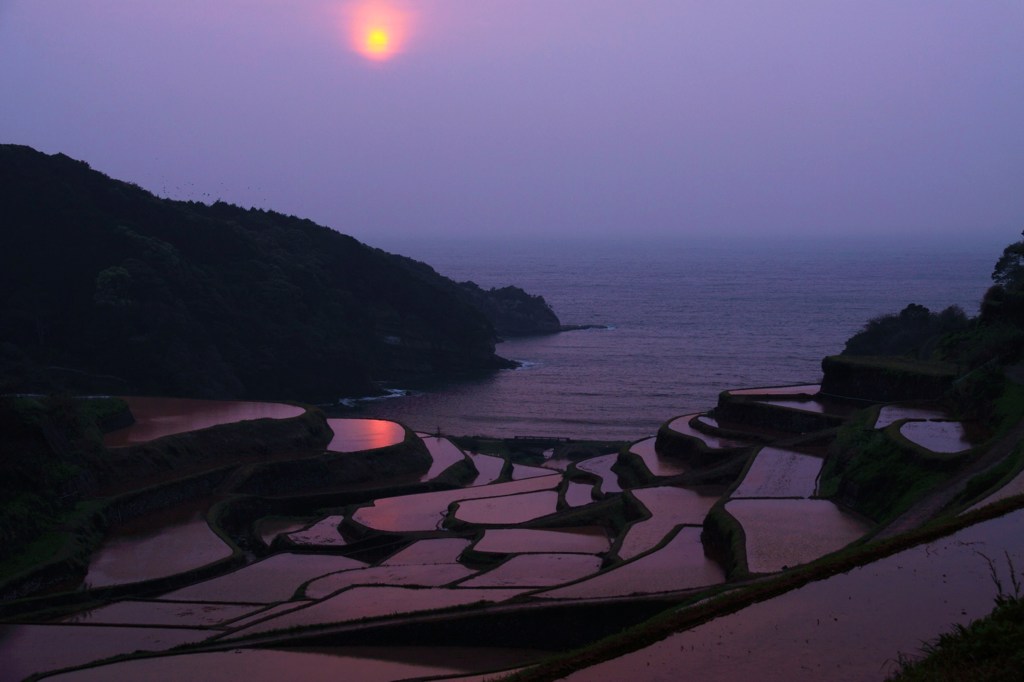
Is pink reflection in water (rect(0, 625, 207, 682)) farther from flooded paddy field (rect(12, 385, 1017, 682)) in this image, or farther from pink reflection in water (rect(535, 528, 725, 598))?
pink reflection in water (rect(535, 528, 725, 598))

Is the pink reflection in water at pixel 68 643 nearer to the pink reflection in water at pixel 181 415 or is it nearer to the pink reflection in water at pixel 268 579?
the pink reflection in water at pixel 268 579

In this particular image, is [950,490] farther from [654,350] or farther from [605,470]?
[654,350]

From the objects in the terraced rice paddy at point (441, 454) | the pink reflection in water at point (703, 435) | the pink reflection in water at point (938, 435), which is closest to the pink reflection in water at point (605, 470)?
the pink reflection in water at point (703, 435)

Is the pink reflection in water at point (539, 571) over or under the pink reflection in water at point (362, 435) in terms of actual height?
over

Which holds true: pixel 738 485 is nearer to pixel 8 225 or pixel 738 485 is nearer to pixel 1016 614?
pixel 1016 614

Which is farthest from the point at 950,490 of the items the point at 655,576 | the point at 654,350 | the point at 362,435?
the point at 654,350

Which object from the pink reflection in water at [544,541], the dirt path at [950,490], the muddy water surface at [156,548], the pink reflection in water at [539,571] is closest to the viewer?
the dirt path at [950,490]

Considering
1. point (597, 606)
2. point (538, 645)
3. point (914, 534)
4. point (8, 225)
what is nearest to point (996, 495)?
point (914, 534)
